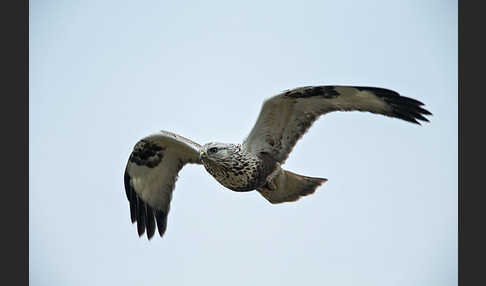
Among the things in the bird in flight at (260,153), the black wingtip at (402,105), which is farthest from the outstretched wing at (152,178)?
the black wingtip at (402,105)

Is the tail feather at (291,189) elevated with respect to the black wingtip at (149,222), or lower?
elevated

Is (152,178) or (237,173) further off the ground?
(237,173)

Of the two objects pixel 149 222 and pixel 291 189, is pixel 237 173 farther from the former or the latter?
pixel 149 222

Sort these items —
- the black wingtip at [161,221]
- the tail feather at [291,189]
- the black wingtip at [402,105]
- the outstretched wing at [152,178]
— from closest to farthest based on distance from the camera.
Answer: the black wingtip at [402,105]
the tail feather at [291,189]
the outstretched wing at [152,178]
the black wingtip at [161,221]

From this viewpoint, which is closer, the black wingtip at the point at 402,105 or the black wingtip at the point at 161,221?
the black wingtip at the point at 402,105

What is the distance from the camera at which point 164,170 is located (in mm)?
8359

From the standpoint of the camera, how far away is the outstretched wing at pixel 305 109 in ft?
23.7

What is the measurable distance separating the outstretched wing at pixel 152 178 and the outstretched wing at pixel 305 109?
1012mm

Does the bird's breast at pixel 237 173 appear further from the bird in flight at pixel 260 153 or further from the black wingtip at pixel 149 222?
the black wingtip at pixel 149 222

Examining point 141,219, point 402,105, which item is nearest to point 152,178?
point 141,219

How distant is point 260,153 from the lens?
7707 mm

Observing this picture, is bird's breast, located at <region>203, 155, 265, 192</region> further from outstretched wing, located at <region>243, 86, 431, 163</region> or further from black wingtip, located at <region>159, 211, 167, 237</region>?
black wingtip, located at <region>159, 211, 167, 237</region>

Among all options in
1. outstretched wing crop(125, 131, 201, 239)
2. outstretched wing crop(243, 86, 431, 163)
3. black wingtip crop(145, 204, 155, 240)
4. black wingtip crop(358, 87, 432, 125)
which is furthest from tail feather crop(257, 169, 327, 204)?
black wingtip crop(145, 204, 155, 240)

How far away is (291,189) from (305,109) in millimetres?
1082
